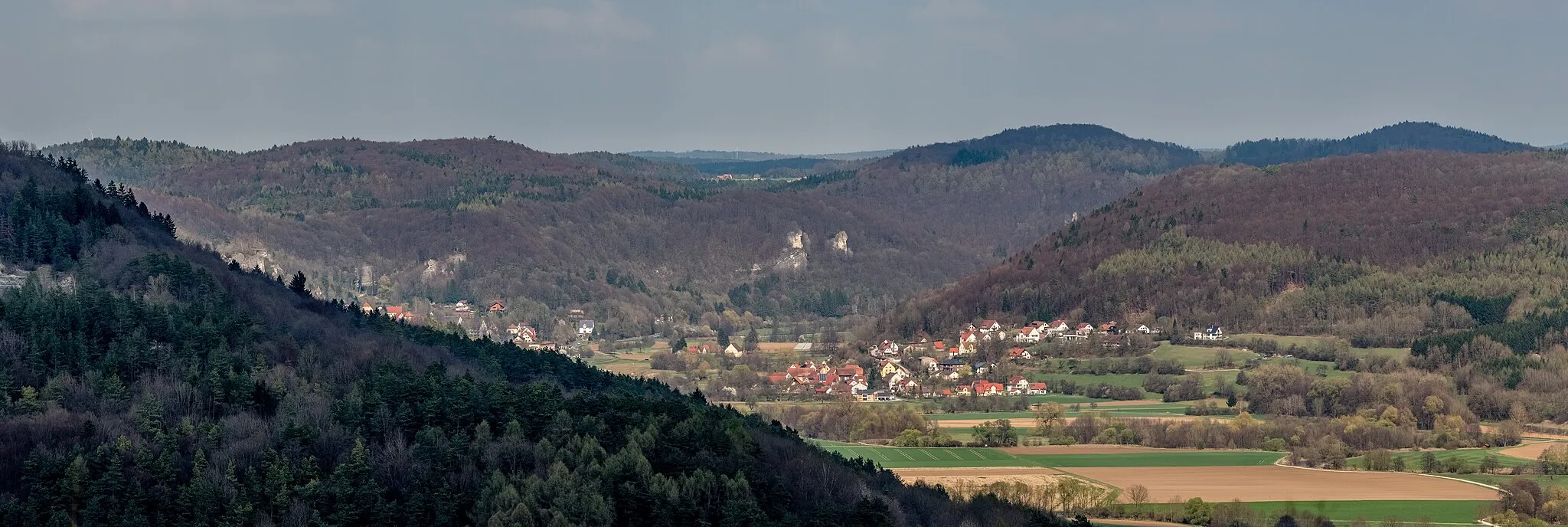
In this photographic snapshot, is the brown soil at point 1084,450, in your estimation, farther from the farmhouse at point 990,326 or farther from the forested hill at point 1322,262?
the farmhouse at point 990,326

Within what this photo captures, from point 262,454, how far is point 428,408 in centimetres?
891

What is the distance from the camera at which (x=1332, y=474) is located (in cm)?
8675

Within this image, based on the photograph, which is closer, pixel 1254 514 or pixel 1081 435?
pixel 1254 514

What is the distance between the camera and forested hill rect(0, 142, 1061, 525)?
56469 mm

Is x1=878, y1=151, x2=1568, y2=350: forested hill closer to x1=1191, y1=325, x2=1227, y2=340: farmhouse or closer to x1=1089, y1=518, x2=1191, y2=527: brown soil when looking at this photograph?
x1=1191, y1=325, x2=1227, y2=340: farmhouse

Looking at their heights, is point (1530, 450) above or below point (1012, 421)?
above

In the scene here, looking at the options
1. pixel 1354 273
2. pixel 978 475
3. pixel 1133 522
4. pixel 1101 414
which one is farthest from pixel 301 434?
pixel 1354 273

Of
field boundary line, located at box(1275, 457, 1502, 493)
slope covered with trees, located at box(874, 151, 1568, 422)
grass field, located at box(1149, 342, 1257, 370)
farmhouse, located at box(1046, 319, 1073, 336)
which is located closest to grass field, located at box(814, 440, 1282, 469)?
field boundary line, located at box(1275, 457, 1502, 493)

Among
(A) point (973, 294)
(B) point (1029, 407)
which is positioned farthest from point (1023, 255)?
(B) point (1029, 407)

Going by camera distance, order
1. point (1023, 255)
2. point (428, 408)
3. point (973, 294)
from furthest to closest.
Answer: point (1023, 255) → point (973, 294) → point (428, 408)

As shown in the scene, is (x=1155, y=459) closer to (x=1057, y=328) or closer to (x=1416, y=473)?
(x=1416, y=473)

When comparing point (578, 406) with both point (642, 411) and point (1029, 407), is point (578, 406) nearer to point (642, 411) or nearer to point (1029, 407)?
point (642, 411)

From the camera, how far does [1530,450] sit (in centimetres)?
9256

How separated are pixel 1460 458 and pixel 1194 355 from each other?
1892 inches
